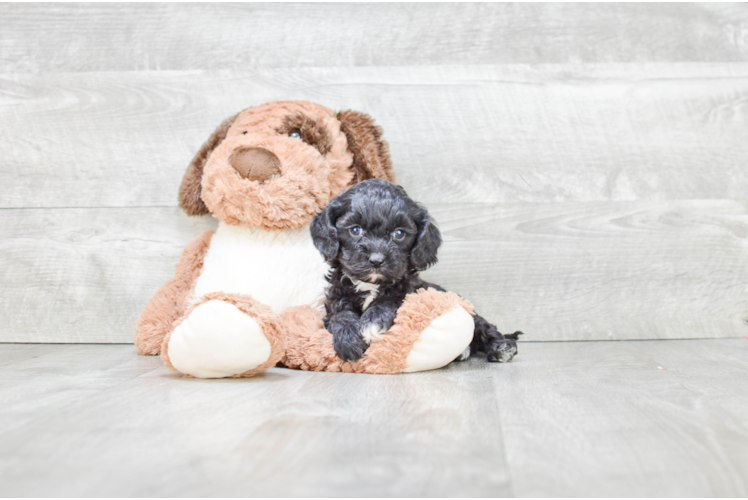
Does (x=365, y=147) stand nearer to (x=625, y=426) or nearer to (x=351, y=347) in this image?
(x=351, y=347)

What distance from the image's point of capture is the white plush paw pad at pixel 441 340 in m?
1.26

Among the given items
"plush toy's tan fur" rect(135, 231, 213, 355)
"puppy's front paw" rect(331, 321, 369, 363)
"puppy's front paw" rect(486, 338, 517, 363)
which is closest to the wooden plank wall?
"plush toy's tan fur" rect(135, 231, 213, 355)

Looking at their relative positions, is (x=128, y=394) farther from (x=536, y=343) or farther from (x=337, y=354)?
(x=536, y=343)

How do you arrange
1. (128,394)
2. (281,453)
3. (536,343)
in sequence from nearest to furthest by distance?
(281,453) < (128,394) < (536,343)

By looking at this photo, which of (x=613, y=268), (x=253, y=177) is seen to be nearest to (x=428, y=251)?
(x=253, y=177)

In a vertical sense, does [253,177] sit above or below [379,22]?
below

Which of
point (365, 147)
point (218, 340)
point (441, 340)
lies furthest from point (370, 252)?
point (365, 147)

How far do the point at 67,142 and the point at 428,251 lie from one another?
49.1 inches

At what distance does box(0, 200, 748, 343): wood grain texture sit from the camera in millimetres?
1852

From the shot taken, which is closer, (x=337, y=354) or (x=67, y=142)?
(x=337, y=354)

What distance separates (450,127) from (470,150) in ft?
0.31

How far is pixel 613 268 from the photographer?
6.08 ft

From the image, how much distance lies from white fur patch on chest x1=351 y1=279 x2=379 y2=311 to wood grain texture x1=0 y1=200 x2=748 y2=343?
49 centimetres

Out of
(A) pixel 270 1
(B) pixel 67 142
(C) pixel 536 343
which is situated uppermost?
(A) pixel 270 1
